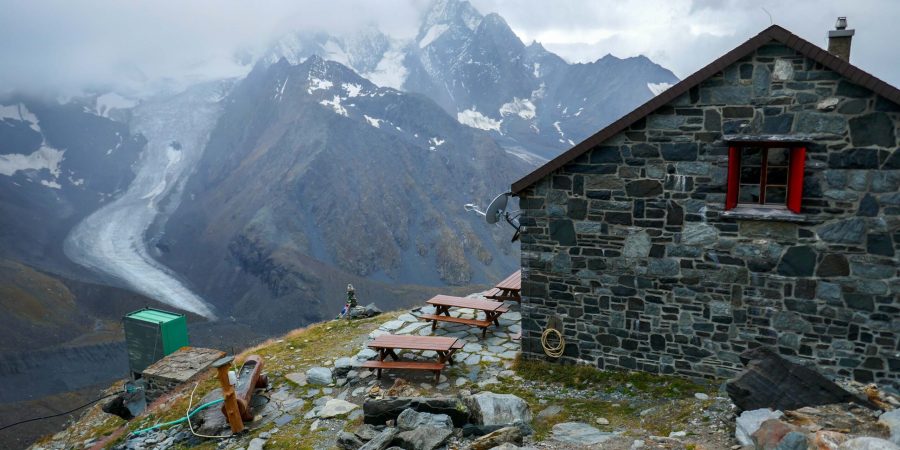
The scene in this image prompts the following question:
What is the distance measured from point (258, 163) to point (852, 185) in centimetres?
10063

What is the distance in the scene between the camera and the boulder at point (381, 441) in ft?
23.8

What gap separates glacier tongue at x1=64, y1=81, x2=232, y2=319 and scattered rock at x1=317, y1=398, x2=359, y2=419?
202 ft

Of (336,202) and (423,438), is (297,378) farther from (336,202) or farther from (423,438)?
(336,202)

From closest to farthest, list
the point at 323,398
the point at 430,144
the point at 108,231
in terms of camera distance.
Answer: the point at 323,398 < the point at 108,231 < the point at 430,144

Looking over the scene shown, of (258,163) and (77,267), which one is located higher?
(258,163)

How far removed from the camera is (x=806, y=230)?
28.3ft

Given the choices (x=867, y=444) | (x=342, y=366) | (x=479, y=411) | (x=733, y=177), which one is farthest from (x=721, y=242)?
(x=342, y=366)

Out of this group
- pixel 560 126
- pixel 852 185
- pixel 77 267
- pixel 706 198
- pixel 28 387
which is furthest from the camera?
pixel 560 126

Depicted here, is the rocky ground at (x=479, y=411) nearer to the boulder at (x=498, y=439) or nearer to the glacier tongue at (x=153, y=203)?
the boulder at (x=498, y=439)

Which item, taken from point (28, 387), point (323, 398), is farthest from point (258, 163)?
point (323, 398)

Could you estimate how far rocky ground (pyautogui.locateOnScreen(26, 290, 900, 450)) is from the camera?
6836 mm

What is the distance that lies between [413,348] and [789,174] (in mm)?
7197

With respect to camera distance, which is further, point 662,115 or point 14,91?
point 14,91

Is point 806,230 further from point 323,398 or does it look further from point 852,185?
point 323,398
